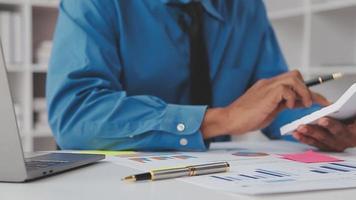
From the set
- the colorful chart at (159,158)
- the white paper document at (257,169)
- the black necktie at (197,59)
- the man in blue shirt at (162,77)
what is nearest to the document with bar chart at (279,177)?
the white paper document at (257,169)

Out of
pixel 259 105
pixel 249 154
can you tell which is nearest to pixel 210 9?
pixel 259 105

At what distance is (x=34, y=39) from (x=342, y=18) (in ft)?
5.69

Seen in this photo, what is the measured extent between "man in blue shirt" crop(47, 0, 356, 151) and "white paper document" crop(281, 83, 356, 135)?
1.4 inches

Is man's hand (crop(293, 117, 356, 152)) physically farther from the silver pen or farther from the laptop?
the laptop

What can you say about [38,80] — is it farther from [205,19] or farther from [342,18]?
[205,19]

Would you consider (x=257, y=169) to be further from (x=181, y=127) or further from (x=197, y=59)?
(x=197, y=59)

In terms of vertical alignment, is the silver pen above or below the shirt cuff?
below

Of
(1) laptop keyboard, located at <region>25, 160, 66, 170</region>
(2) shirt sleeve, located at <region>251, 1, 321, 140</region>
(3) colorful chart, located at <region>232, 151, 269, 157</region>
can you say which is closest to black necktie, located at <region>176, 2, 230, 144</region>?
(2) shirt sleeve, located at <region>251, 1, 321, 140</region>

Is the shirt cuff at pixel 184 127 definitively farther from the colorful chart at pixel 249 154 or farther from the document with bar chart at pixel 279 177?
the document with bar chart at pixel 279 177

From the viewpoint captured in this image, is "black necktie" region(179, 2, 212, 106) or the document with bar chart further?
"black necktie" region(179, 2, 212, 106)

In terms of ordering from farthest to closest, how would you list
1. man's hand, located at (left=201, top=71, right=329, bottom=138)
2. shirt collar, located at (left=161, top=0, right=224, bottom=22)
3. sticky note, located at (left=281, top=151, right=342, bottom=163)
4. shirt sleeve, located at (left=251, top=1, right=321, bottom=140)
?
shirt sleeve, located at (left=251, top=1, right=321, bottom=140)
shirt collar, located at (left=161, top=0, right=224, bottom=22)
man's hand, located at (left=201, top=71, right=329, bottom=138)
sticky note, located at (left=281, top=151, right=342, bottom=163)

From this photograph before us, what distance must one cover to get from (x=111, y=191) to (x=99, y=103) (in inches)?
18.8

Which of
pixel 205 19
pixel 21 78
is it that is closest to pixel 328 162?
pixel 205 19

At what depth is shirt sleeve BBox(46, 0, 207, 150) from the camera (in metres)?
1.07
